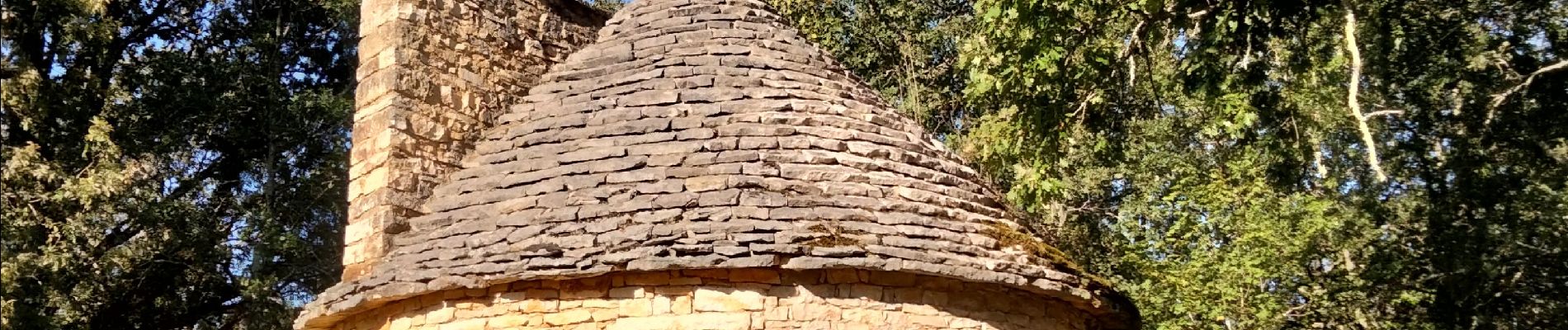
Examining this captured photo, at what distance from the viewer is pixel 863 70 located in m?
19.5

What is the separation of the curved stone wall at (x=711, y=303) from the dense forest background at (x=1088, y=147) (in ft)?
5.37

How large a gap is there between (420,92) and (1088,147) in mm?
9446

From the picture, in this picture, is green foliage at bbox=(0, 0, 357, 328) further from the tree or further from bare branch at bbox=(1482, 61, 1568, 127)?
bare branch at bbox=(1482, 61, 1568, 127)

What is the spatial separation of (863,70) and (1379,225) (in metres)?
7.50

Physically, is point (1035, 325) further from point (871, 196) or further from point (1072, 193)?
point (1072, 193)

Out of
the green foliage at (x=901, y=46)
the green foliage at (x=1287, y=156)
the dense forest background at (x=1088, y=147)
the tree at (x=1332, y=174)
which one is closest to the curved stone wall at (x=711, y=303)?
the dense forest background at (x=1088, y=147)

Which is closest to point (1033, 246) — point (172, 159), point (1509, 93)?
point (1509, 93)

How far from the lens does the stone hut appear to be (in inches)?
269

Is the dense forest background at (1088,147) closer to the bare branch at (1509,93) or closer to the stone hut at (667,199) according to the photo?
the bare branch at (1509,93)

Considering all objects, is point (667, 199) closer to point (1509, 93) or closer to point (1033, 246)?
point (1033, 246)

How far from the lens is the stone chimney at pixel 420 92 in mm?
8219

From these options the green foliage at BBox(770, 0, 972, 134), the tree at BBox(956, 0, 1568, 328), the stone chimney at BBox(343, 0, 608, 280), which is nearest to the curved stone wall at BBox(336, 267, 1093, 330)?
the stone chimney at BBox(343, 0, 608, 280)

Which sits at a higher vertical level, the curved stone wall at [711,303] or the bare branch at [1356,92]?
the bare branch at [1356,92]

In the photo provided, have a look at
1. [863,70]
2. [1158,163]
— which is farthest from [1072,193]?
[863,70]
